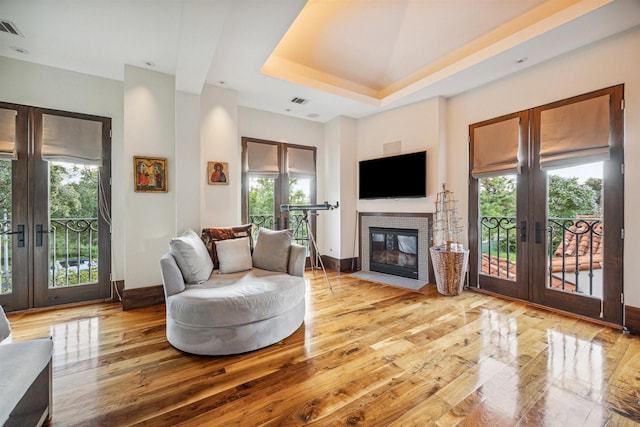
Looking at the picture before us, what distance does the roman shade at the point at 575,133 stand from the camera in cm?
279

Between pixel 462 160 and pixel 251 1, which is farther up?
pixel 251 1

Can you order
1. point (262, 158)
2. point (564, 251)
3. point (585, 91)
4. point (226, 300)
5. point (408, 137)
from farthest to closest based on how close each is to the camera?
point (262, 158)
point (408, 137)
point (564, 251)
point (585, 91)
point (226, 300)

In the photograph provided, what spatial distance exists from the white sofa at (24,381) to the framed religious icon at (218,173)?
251 cm

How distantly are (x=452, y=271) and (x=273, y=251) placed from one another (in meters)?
2.44

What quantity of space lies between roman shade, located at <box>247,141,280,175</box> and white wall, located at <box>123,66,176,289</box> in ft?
4.23

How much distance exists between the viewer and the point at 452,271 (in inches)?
144

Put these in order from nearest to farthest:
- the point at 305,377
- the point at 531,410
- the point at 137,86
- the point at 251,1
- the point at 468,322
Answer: the point at 531,410 < the point at 305,377 < the point at 251,1 < the point at 468,322 < the point at 137,86

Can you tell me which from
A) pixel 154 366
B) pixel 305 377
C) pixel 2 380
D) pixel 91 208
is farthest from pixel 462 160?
pixel 91 208

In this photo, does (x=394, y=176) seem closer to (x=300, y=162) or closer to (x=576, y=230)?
(x=300, y=162)

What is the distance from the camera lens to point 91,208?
3.53m

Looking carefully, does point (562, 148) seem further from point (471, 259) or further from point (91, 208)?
point (91, 208)

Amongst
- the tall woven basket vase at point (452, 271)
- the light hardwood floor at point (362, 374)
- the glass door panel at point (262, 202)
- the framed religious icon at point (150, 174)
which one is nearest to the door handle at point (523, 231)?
the tall woven basket vase at point (452, 271)

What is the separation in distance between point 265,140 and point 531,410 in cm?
469

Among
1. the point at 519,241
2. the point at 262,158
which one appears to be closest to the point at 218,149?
the point at 262,158
